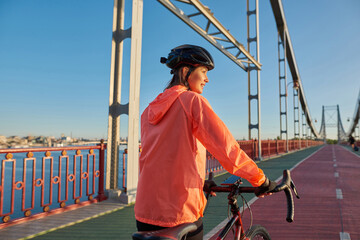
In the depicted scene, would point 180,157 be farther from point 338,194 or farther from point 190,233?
point 338,194

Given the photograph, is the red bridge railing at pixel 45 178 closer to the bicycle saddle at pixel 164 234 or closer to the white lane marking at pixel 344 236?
the bicycle saddle at pixel 164 234

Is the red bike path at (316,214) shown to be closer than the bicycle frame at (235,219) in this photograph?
No

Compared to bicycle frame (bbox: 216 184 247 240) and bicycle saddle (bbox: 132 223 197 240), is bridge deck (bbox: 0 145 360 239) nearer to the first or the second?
bicycle frame (bbox: 216 184 247 240)

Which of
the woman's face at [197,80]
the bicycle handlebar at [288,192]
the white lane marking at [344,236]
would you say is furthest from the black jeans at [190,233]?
the white lane marking at [344,236]

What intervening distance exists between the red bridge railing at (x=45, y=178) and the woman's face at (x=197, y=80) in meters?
3.21

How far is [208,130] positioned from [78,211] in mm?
3985

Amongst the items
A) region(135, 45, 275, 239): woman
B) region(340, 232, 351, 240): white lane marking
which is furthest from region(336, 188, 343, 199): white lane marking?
region(135, 45, 275, 239): woman

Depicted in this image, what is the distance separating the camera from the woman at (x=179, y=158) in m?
1.16

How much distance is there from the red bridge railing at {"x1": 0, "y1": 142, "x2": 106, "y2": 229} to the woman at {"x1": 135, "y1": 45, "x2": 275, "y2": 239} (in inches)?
123

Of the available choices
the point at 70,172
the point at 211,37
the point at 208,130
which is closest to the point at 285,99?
the point at 211,37

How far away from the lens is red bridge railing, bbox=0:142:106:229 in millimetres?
3559

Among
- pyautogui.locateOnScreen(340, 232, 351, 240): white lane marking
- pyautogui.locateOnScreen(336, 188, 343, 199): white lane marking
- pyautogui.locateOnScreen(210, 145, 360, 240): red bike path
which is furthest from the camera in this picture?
pyautogui.locateOnScreen(336, 188, 343, 199): white lane marking

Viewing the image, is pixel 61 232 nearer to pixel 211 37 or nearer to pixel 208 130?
pixel 208 130

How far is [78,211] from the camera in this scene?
4363mm
